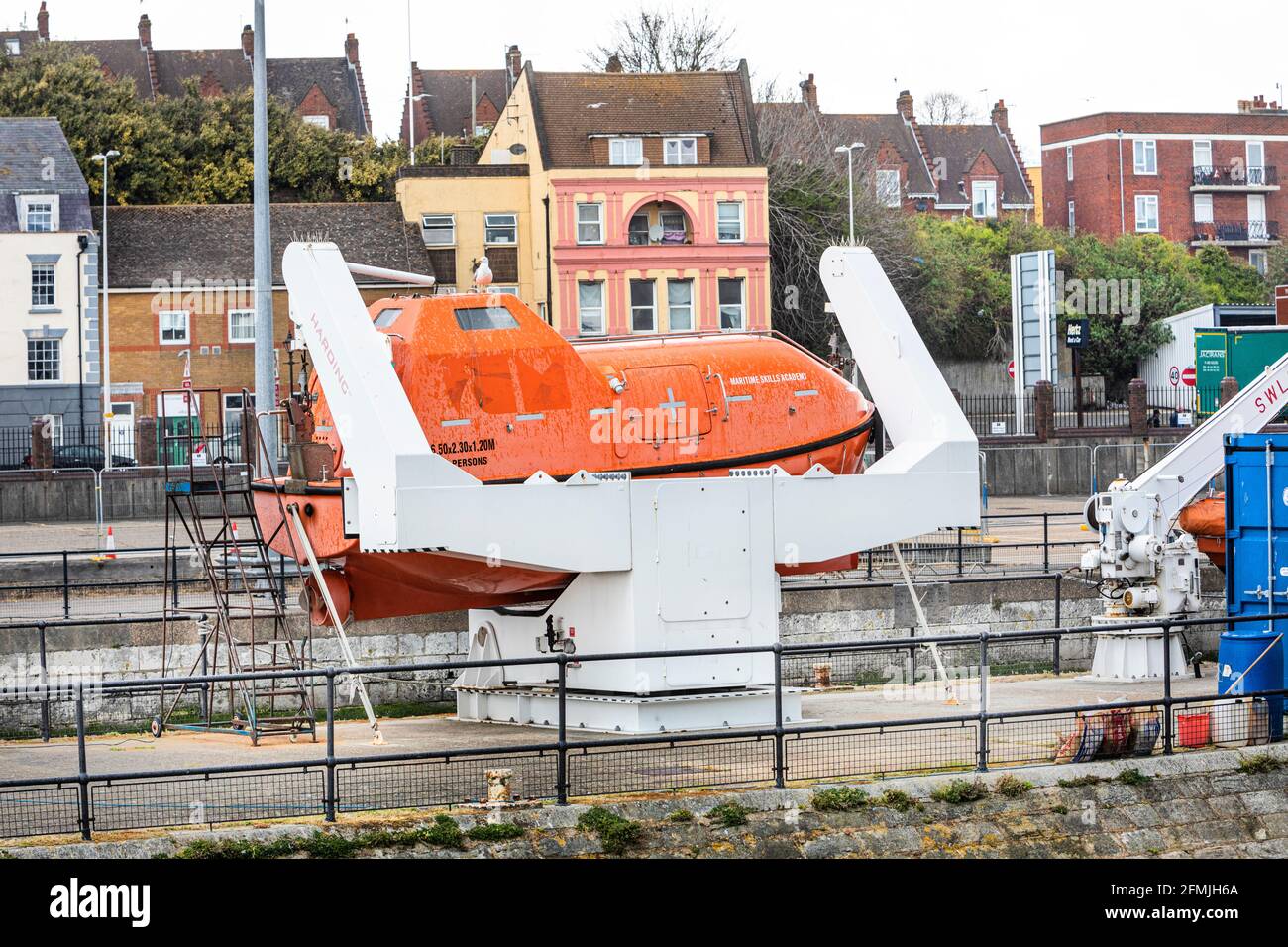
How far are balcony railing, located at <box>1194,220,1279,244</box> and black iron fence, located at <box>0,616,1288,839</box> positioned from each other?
7736 cm

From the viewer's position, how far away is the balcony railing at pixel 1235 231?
89250 mm

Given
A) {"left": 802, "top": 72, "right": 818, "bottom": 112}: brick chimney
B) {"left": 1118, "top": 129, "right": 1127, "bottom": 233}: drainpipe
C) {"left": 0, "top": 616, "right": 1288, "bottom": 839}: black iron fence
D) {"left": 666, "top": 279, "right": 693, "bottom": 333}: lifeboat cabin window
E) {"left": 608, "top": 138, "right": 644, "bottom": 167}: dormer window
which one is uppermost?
{"left": 802, "top": 72, "right": 818, "bottom": 112}: brick chimney

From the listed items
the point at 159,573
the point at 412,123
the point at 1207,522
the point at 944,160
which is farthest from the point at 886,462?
the point at 944,160

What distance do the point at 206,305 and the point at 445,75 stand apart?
42.2 m

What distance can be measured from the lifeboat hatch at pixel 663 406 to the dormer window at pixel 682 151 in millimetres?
40828

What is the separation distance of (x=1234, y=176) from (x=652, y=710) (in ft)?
265

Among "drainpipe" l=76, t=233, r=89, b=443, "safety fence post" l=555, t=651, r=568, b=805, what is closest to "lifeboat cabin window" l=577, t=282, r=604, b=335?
"drainpipe" l=76, t=233, r=89, b=443

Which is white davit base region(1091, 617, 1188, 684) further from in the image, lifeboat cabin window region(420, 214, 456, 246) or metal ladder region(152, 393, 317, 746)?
lifeboat cabin window region(420, 214, 456, 246)

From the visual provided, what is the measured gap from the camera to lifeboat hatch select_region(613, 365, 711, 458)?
16547 mm

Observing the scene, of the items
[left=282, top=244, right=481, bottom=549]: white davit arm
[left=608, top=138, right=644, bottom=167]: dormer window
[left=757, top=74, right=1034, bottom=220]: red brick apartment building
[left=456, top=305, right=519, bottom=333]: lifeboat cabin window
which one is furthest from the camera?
[left=757, top=74, right=1034, bottom=220]: red brick apartment building

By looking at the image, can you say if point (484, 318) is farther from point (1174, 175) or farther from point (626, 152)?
point (1174, 175)

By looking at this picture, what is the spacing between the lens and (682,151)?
5688 cm
